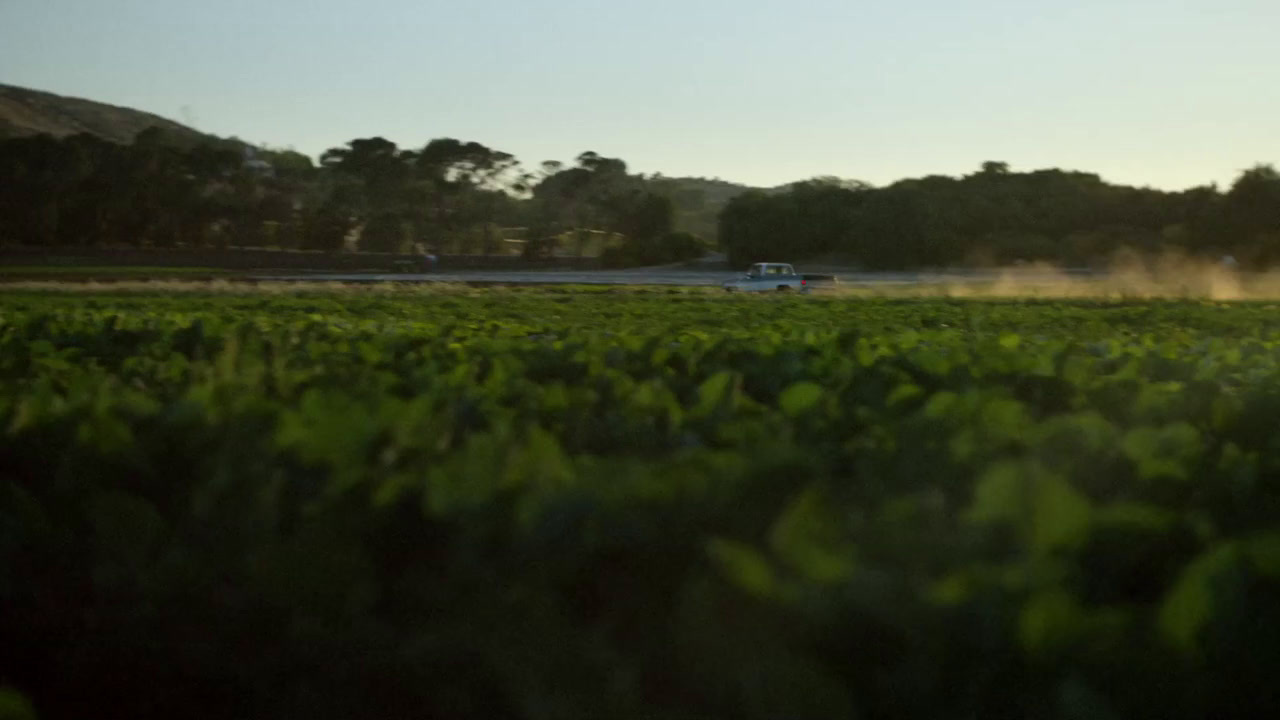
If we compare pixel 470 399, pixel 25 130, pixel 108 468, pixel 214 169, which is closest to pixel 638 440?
pixel 470 399

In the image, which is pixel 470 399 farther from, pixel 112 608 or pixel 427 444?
pixel 112 608

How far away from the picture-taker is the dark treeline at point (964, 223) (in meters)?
69.3

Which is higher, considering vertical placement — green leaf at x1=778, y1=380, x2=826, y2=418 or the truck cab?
green leaf at x1=778, y1=380, x2=826, y2=418

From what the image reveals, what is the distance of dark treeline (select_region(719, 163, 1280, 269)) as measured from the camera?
6931 cm

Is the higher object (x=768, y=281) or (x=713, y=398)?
(x=713, y=398)

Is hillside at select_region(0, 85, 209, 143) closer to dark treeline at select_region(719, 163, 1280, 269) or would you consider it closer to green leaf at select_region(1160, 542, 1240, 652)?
dark treeline at select_region(719, 163, 1280, 269)

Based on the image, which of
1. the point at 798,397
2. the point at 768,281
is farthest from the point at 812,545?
the point at 768,281

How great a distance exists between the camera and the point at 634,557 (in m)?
2.01

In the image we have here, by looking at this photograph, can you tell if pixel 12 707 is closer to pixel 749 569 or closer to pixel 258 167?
pixel 749 569

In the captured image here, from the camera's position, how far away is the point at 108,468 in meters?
2.54

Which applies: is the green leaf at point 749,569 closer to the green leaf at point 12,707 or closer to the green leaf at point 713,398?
the green leaf at point 12,707

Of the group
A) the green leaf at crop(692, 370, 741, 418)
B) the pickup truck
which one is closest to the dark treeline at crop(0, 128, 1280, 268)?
the pickup truck

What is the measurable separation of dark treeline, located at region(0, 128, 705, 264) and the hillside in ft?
206

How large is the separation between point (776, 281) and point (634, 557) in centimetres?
4034
